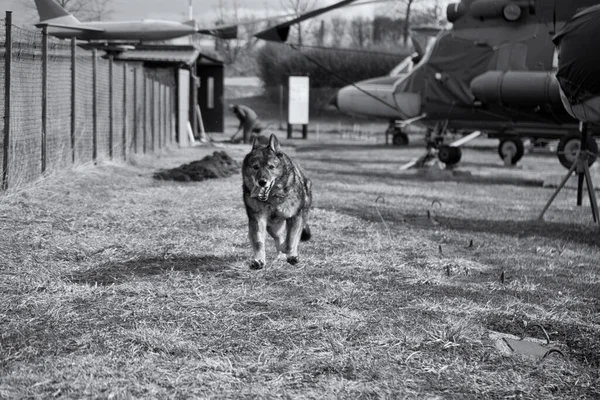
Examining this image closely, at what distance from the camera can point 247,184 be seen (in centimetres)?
567

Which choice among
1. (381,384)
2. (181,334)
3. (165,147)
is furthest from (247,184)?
(165,147)

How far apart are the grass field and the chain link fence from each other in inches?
22.2

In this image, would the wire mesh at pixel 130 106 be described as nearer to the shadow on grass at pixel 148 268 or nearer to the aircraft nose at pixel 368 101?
the aircraft nose at pixel 368 101

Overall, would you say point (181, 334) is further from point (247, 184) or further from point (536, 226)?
point (536, 226)

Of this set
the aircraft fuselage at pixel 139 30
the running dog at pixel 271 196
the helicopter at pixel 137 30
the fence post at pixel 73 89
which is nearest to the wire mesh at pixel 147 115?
the helicopter at pixel 137 30

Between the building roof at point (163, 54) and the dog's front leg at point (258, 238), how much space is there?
19.9 m

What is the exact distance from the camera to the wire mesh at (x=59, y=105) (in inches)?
412

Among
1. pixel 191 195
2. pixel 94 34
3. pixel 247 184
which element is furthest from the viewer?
pixel 94 34

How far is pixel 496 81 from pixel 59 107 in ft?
30.6

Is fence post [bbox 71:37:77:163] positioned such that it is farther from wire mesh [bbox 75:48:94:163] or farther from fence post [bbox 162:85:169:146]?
fence post [bbox 162:85:169:146]

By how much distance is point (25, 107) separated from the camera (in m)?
9.30

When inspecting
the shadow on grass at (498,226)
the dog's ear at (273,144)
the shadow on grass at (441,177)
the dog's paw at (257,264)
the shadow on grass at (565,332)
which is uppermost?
the dog's ear at (273,144)

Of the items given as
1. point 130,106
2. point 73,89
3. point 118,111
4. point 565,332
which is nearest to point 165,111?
point 130,106

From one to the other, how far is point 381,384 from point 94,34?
19.0 metres
